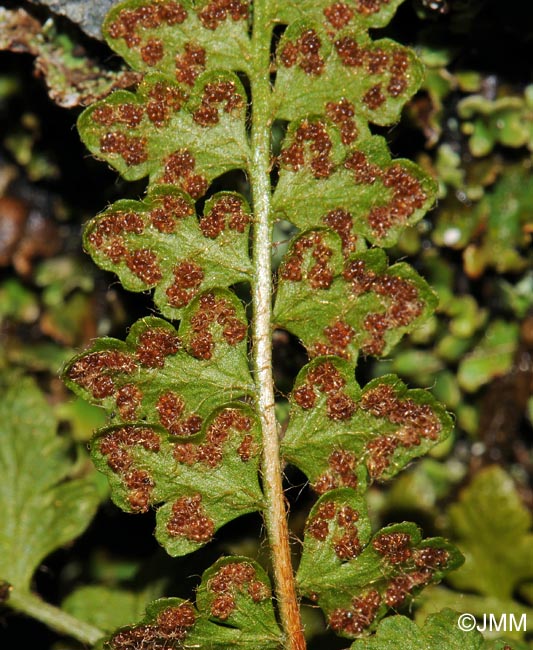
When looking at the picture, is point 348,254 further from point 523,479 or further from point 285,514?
point 523,479

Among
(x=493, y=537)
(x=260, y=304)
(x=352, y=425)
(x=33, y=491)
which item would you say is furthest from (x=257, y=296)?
(x=493, y=537)

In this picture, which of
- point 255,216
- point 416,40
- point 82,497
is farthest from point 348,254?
point 82,497

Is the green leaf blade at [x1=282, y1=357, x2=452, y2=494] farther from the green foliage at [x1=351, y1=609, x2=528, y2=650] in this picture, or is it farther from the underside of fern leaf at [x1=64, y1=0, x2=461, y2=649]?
the green foliage at [x1=351, y1=609, x2=528, y2=650]

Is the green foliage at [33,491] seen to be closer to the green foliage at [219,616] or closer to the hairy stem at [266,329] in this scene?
the green foliage at [219,616]

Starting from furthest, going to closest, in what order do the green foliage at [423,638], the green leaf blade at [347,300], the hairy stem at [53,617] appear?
the hairy stem at [53,617] < the green leaf blade at [347,300] < the green foliage at [423,638]

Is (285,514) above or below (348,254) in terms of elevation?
below

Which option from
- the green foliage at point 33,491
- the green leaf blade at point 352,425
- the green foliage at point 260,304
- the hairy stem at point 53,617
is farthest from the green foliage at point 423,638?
the green foliage at point 33,491
